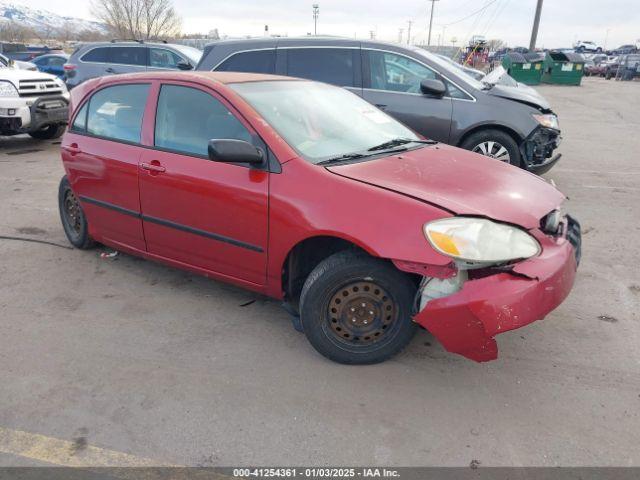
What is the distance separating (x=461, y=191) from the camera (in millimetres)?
2898

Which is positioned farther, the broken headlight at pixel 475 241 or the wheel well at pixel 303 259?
the wheel well at pixel 303 259

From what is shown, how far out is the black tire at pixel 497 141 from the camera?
6.26 m

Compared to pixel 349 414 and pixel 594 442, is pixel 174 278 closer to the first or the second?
pixel 349 414

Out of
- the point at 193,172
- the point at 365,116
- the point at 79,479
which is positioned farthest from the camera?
the point at 365,116

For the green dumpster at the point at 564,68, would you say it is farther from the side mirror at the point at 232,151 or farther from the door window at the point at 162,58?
the side mirror at the point at 232,151

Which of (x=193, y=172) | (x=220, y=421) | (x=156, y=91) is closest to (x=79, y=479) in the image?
(x=220, y=421)

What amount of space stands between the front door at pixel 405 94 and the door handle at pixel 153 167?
360 centimetres

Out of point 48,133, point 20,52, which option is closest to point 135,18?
point 20,52

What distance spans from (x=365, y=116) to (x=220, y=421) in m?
2.47

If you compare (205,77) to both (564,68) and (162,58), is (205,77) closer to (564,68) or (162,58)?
(162,58)

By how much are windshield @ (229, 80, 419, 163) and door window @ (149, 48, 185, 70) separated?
8.48 meters

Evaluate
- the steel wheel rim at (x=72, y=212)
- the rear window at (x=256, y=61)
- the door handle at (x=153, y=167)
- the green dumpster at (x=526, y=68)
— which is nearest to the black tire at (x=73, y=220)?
the steel wheel rim at (x=72, y=212)

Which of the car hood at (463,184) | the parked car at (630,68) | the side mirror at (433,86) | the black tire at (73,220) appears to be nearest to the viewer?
the car hood at (463,184)

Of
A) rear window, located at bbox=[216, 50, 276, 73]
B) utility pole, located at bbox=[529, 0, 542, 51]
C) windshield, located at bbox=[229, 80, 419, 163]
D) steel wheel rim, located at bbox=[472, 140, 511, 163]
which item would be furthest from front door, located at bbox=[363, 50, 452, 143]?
utility pole, located at bbox=[529, 0, 542, 51]
